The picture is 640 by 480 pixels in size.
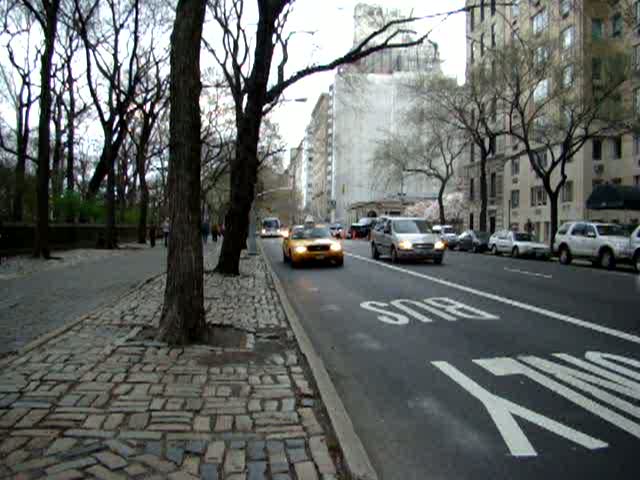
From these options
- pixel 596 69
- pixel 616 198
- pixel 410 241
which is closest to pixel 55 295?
pixel 410 241

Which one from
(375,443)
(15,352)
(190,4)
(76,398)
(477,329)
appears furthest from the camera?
(477,329)

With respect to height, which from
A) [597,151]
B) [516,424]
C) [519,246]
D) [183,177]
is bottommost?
[516,424]

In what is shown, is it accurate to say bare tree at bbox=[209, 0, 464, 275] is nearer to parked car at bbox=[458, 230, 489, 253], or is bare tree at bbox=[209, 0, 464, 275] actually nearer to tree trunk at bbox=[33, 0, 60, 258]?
tree trunk at bbox=[33, 0, 60, 258]

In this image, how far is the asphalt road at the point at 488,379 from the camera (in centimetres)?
385

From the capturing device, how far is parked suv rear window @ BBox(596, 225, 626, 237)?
71.9 feet

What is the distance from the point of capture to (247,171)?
593 inches

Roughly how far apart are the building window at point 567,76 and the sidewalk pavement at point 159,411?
83.8 ft

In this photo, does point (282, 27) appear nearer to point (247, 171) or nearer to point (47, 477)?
point (247, 171)

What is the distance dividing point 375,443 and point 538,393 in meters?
1.87

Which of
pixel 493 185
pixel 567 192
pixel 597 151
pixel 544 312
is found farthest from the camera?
pixel 493 185

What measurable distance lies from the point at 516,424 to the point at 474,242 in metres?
32.1

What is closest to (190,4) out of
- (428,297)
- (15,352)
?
(15,352)

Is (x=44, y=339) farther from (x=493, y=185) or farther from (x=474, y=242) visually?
(x=493, y=185)

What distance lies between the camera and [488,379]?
5.60m
